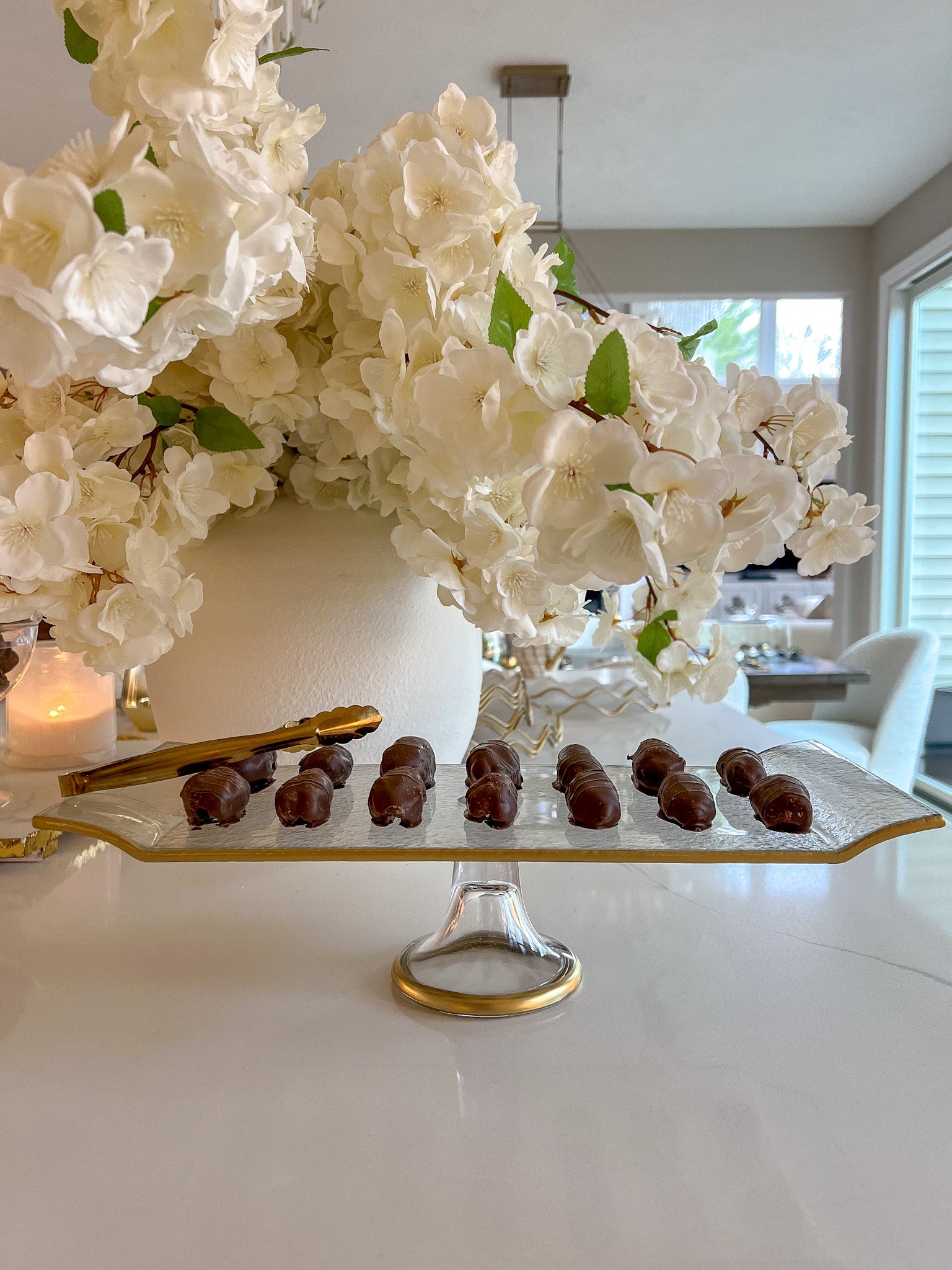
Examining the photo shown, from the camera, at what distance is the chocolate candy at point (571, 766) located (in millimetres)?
587

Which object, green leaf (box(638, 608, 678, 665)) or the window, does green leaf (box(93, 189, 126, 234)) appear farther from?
the window

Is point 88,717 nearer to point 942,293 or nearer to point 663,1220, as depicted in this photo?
point 663,1220

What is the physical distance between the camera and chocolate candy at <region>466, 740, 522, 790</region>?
582mm

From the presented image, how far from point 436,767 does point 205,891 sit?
0.22 metres

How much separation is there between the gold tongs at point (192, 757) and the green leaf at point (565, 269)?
0.32m

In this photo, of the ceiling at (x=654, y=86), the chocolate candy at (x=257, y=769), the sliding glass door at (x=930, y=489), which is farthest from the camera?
the sliding glass door at (x=930, y=489)

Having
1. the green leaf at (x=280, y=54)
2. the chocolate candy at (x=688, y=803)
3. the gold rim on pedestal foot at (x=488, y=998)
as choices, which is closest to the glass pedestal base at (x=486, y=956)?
the gold rim on pedestal foot at (x=488, y=998)

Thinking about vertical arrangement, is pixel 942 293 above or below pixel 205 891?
above

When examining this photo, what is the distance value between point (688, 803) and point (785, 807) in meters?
0.05

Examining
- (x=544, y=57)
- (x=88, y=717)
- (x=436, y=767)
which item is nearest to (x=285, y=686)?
(x=436, y=767)

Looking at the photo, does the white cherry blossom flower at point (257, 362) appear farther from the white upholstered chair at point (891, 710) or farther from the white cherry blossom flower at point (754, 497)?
the white upholstered chair at point (891, 710)

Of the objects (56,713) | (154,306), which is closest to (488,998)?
(154,306)

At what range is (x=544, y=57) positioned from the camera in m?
3.33

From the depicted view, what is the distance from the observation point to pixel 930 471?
473 centimetres
